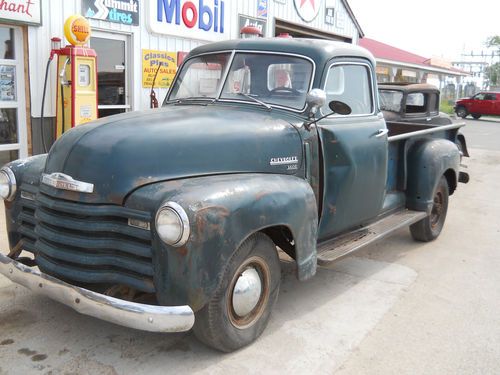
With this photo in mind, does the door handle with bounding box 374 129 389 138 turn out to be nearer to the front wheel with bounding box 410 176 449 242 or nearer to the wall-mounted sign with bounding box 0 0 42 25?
the front wheel with bounding box 410 176 449 242

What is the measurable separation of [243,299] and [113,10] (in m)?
6.19

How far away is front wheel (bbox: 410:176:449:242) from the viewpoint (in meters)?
5.83

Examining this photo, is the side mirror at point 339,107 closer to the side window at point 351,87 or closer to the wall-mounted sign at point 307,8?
the side window at point 351,87

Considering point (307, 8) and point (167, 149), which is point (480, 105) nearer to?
point (307, 8)

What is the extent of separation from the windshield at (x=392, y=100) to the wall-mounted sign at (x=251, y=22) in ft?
10.7

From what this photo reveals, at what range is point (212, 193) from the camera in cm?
292

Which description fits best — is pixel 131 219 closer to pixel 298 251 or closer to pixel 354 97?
pixel 298 251

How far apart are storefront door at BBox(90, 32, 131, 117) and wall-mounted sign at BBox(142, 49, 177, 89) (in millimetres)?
311

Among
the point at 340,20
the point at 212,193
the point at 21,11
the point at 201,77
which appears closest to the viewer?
the point at 212,193

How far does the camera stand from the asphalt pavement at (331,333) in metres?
3.15

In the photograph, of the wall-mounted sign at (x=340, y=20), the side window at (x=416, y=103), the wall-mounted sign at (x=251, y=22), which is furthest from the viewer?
the wall-mounted sign at (x=340, y=20)

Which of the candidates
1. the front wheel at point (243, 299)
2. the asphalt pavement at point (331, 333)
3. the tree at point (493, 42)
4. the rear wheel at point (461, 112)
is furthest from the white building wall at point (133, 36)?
the tree at point (493, 42)

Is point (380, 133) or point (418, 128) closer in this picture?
point (380, 133)

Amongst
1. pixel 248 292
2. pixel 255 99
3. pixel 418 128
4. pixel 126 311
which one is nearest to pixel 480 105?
pixel 418 128
